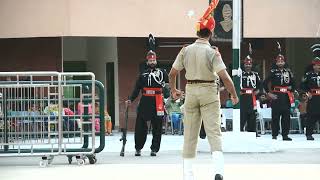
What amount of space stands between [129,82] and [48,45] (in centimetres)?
268

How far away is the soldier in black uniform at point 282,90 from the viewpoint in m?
17.5

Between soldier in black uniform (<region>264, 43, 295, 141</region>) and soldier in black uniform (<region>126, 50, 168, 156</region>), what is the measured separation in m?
4.39

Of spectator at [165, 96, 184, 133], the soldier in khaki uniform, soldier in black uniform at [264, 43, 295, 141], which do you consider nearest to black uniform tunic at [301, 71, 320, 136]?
soldier in black uniform at [264, 43, 295, 141]

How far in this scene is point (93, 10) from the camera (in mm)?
19938

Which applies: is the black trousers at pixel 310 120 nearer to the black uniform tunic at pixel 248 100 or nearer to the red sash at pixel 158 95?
the black uniform tunic at pixel 248 100

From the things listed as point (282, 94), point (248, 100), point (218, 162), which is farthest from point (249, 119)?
point (218, 162)

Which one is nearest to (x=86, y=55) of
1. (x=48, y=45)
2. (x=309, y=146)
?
(x=48, y=45)

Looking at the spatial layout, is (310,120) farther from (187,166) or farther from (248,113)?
(187,166)

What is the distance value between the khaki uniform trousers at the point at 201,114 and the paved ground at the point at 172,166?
1089 millimetres

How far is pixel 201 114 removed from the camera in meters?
9.16

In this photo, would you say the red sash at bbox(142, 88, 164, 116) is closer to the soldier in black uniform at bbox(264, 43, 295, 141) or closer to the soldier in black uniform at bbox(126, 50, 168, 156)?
the soldier in black uniform at bbox(126, 50, 168, 156)

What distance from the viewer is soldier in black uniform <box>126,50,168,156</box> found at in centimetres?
1396

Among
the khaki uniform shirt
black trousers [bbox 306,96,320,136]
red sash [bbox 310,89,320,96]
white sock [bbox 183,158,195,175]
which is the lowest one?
white sock [bbox 183,158,195,175]

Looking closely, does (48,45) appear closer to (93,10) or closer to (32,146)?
(93,10)
